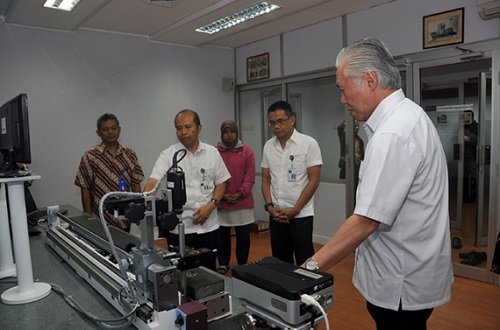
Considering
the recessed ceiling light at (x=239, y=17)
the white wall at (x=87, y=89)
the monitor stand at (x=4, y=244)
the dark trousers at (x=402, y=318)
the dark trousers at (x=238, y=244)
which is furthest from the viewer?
the white wall at (x=87, y=89)

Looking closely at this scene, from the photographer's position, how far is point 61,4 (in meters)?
3.39

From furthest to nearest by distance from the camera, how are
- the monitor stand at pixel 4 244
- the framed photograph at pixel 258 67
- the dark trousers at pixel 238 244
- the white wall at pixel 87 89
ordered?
the framed photograph at pixel 258 67 < the white wall at pixel 87 89 < the dark trousers at pixel 238 244 < the monitor stand at pixel 4 244

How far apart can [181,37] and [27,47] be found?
1708 millimetres

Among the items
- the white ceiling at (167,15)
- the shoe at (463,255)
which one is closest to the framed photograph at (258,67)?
the white ceiling at (167,15)

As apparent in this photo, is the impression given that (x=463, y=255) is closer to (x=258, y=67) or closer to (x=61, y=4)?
(x=258, y=67)

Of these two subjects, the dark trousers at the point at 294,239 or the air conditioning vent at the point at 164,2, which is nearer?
the dark trousers at the point at 294,239

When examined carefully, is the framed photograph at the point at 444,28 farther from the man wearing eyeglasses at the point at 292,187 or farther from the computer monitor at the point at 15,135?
the computer monitor at the point at 15,135

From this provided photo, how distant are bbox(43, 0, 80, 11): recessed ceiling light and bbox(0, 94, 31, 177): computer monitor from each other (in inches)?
89.4

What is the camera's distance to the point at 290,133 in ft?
9.05

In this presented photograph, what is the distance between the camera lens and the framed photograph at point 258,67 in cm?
504

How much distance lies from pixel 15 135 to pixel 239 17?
10.2 ft

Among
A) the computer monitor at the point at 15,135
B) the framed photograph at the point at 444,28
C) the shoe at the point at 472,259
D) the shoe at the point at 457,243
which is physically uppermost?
the framed photograph at the point at 444,28

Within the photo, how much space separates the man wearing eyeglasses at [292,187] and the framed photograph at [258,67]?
246 cm

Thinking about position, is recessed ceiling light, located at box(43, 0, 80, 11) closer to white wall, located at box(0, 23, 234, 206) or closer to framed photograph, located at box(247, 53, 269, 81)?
white wall, located at box(0, 23, 234, 206)
